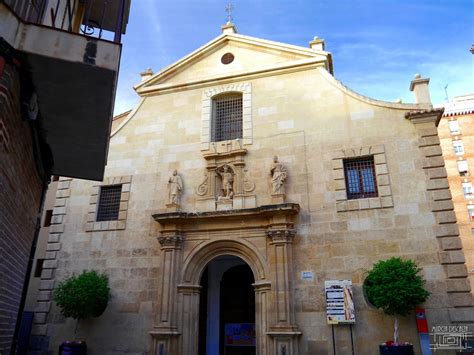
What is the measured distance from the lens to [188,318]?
11188mm

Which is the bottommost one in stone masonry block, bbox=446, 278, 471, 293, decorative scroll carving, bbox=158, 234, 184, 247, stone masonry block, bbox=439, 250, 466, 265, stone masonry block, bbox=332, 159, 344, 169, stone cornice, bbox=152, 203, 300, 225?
stone masonry block, bbox=446, 278, 471, 293

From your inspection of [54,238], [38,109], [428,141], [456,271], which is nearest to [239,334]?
[54,238]

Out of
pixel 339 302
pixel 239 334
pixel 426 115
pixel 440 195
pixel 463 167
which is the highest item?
pixel 463 167

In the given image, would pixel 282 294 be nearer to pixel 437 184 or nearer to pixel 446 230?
pixel 446 230

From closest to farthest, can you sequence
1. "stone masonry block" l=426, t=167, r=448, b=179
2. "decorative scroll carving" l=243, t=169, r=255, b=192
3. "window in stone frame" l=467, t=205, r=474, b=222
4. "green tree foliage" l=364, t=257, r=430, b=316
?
"green tree foliage" l=364, t=257, r=430, b=316 < "stone masonry block" l=426, t=167, r=448, b=179 < "decorative scroll carving" l=243, t=169, r=255, b=192 < "window in stone frame" l=467, t=205, r=474, b=222

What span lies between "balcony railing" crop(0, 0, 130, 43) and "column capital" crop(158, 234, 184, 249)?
19.1ft

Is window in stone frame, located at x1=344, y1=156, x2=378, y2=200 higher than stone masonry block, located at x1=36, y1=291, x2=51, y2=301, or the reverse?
window in stone frame, located at x1=344, y1=156, x2=378, y2=200

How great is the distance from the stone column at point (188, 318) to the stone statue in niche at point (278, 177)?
3.64m

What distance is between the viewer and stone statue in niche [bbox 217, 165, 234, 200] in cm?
1206

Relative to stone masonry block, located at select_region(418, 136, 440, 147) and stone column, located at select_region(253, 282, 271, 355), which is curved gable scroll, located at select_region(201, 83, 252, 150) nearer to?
stone column, located at select_region(253, 282, 271, 355)

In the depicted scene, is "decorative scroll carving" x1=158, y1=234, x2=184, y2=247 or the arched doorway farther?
the arched doorway

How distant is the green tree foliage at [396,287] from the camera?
9.09 m

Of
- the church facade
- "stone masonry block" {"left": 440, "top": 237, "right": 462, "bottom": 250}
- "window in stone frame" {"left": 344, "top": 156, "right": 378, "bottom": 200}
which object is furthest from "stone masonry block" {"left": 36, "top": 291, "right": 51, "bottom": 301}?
"stone masonry block" {"left": 440, "top": 237, "right": 462, "bottom": 250}

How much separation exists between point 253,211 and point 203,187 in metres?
1.98
